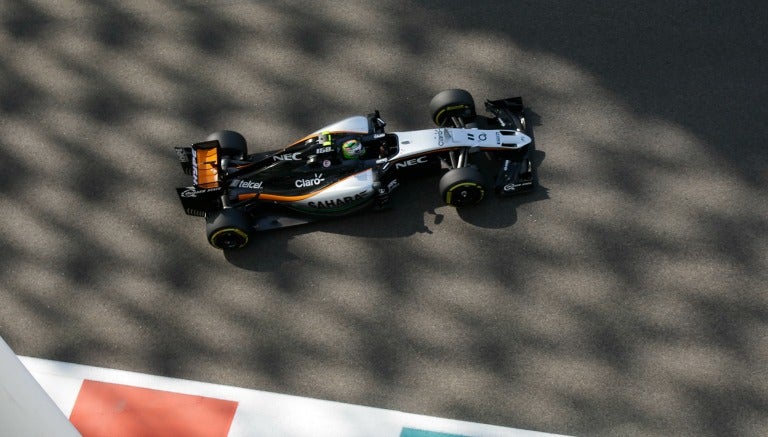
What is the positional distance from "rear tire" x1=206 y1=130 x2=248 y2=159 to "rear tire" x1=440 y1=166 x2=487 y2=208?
2256 mm

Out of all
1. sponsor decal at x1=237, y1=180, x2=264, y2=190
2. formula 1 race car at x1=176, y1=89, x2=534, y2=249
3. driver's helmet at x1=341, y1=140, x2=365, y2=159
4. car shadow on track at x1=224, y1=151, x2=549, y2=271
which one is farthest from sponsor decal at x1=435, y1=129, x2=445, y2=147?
sponsor decal at x1=237, y1=180, x2=264, y2=190

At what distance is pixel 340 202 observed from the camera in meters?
7.95

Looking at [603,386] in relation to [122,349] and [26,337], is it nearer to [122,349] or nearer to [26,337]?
[122,349]

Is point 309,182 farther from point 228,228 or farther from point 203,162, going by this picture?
point 203,162

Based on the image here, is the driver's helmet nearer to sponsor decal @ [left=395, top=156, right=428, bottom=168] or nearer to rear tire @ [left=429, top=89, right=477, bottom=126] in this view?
sponsor decal @ [left=395, top=156, right=428, bottom=168]

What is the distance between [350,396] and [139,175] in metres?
3.64

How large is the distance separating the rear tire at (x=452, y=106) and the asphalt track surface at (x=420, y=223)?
427 mm

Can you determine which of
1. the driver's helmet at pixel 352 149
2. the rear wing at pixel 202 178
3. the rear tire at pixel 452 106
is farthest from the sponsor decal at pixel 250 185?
the rear tire at pixel 452 106

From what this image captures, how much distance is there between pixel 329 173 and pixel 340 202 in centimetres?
34

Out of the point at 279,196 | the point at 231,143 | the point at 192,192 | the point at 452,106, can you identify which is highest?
the point at 452,106

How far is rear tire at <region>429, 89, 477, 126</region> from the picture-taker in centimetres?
837

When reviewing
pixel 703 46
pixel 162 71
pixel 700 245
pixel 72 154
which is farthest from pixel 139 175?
pixel 703 46

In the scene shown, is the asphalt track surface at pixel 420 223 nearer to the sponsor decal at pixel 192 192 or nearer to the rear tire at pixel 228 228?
the rear tire at pixel 228 228

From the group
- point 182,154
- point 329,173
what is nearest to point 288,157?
point 329,173
